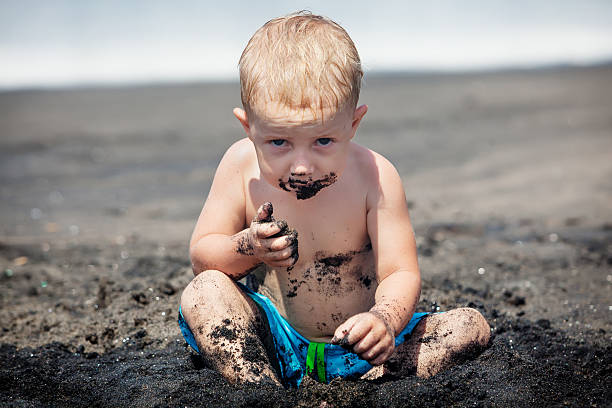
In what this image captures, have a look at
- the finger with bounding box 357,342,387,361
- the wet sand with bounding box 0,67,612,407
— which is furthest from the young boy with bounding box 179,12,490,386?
the wet sand with bounding box 0,67,612,407

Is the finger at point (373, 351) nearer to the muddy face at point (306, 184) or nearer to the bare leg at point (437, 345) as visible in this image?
the bare leg at point (437, 345)

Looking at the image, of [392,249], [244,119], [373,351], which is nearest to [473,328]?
[392,249]

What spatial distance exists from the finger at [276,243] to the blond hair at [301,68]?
427mm

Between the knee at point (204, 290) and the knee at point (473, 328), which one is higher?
the knee at point (204, 290)

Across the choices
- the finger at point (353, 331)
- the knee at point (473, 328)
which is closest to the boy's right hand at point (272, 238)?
the finger at point (353, 331)

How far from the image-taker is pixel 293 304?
2.66m

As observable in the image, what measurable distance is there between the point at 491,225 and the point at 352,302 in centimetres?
276

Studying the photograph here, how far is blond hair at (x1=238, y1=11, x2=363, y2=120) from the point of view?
213 centimetres

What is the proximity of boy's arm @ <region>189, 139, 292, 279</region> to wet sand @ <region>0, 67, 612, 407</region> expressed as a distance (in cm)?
42

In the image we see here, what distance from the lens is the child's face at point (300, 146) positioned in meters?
2.14

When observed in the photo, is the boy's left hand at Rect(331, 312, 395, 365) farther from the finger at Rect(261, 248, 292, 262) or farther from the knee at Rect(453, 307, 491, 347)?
the knee at Rect(453, 307, 491, 347)

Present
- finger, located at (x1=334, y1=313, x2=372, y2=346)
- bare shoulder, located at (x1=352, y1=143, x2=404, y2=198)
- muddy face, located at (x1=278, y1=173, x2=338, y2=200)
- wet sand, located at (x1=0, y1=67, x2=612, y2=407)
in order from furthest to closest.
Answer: bare shoulder, located at (x1=352, y1=143, x2=404, y2=198) → wet sand, located at (x1=0, y1=67, x2=612, y2=407) → muddy face, located at (x1=278, y1=173, x2=338, y2=200) → finger, located at (x1=334, y1=313, x2=372, y2=346)

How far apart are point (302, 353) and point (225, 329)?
1.35 feet

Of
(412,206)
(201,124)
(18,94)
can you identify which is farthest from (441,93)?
(18,94)
